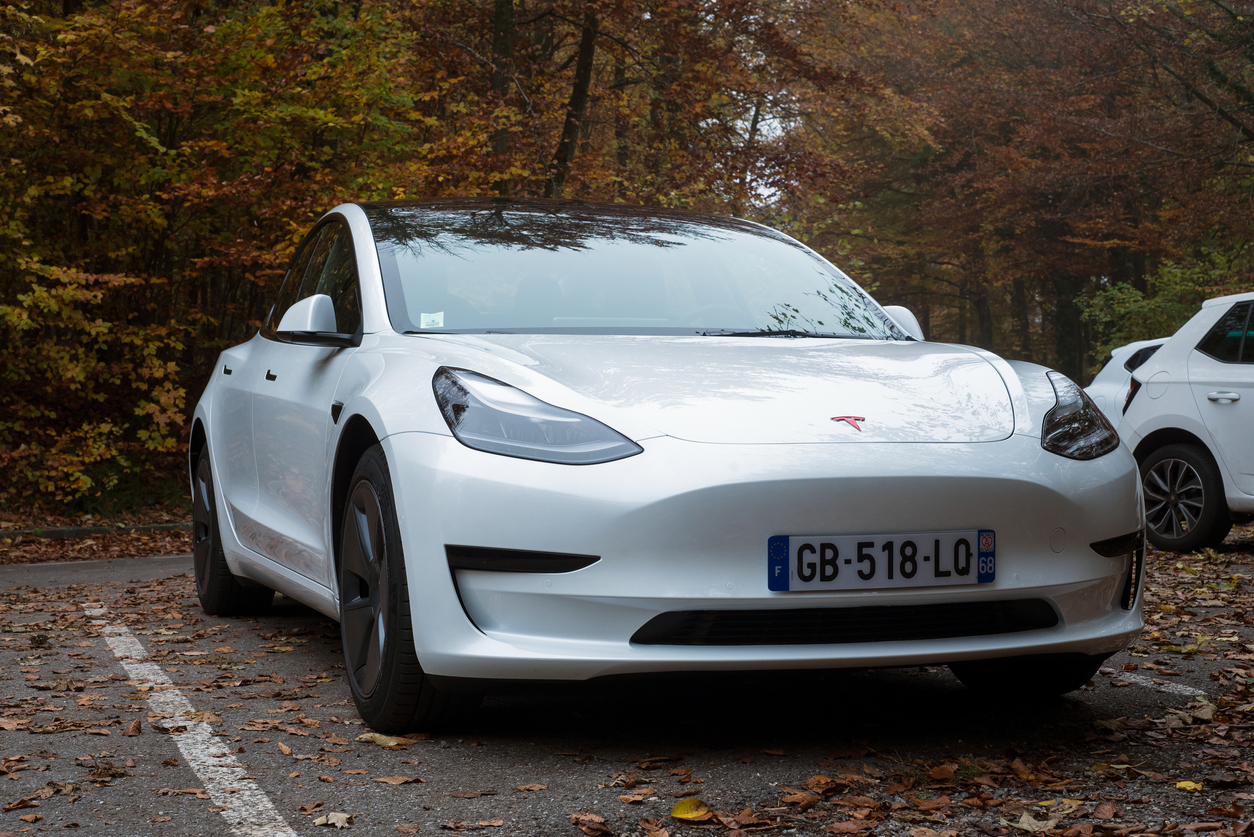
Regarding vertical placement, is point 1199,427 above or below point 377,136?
below

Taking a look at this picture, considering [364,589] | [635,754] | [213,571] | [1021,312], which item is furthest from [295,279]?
[1021,312]

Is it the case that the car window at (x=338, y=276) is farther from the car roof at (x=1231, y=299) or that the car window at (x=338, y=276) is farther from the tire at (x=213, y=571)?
the car roof at (x=1231, y=299)

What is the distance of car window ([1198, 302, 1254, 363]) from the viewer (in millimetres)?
8397

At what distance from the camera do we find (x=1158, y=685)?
4.47 m

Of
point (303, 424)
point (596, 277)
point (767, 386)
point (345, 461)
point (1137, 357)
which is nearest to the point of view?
point (767, 386)

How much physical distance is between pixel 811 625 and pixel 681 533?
0.41m

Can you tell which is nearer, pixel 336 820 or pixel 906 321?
pixel 336 820

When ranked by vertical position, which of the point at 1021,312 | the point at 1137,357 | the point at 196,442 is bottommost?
the point at 1021,312

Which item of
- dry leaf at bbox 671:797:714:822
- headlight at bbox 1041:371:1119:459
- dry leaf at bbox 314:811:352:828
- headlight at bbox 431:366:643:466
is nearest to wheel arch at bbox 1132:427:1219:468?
headlight at bbox 1041:371:1119:459

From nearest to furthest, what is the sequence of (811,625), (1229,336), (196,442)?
(811,625) → (196,442) → (1229,336)

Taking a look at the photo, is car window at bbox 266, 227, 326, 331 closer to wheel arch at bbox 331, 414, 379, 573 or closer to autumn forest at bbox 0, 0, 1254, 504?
wheel arch at bbox 331, 414, 379, 573

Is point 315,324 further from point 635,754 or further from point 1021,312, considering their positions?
point 1021,312

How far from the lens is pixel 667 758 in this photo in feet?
11.4

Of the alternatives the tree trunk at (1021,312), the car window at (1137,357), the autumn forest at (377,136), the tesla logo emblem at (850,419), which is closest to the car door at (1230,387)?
the car window at (1137,357)
